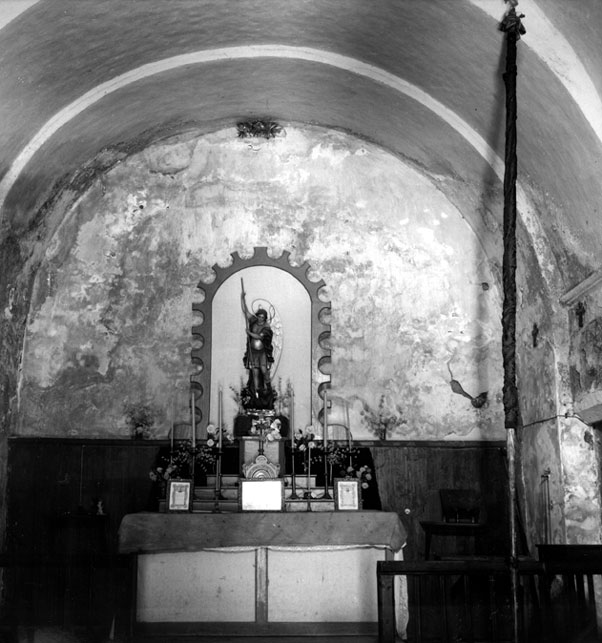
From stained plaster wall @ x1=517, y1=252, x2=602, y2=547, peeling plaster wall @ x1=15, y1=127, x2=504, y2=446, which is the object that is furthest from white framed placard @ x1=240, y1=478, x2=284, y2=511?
stained plaster wall @ x1=517, y1=252, x2=602, y2=547

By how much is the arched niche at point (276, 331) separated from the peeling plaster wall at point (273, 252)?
0.15 m

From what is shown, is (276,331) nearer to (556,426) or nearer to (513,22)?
(556,426)

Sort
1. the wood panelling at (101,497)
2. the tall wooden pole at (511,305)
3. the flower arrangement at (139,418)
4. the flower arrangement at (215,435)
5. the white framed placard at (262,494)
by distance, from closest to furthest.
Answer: the tall wooden pole at (511,305) → the white framed placard at (262,494) → the flower arrangement at (215,435) → the wood panelling at (101,497) → the flower arrangement at (139,418)

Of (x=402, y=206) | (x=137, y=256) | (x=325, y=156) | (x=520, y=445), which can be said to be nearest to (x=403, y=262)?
(x=402, y=206)

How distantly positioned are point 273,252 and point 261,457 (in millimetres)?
3103

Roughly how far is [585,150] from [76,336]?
235 inches

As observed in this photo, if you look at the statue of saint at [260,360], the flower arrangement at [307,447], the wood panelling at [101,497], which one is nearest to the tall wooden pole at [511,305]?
the flower arrangement at [307,447]

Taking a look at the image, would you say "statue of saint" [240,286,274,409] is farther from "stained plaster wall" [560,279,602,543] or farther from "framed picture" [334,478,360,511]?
"stained plaster wall" [560,279,602,543]

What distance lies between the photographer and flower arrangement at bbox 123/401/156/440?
33.3 feet

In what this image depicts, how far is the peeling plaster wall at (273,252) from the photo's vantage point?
10312 mm

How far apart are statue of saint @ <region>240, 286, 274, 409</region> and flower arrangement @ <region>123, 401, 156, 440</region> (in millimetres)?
1262

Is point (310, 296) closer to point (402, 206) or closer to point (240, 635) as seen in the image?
point (402, 206)

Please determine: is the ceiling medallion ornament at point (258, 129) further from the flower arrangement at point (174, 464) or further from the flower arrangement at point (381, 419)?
the flower arrangement at point (174, 464)

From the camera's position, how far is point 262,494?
8.09 metres
